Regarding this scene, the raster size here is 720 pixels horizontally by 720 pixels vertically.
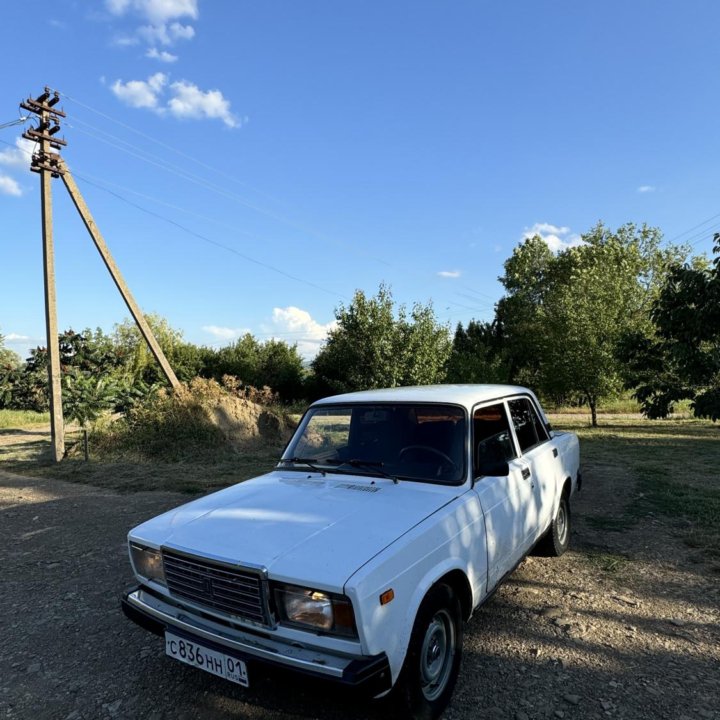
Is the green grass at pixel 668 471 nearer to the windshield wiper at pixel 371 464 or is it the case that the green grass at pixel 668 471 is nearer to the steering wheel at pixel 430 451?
the steering wheel at pixel 430 451

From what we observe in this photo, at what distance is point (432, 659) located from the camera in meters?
2.67

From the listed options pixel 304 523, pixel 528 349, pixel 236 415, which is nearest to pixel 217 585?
pixel 304 523

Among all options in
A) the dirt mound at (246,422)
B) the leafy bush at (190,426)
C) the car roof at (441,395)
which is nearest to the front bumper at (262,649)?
the car roof at (441,395)

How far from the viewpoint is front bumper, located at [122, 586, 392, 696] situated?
2.11 metres

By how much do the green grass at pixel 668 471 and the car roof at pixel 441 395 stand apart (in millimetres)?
2900

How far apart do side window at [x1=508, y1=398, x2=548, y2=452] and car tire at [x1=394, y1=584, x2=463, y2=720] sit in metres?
1.80

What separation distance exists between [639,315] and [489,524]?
2012cm

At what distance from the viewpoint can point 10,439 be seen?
1639 cm

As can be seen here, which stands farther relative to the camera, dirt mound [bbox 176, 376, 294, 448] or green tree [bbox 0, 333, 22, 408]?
green tree [bbox 0, 333, 22, 408]

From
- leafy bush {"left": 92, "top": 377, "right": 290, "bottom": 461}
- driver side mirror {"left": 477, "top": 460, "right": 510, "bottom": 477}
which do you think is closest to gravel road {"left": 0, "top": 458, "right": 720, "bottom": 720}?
driver side mirror {"left": 477, "top": 460, "right": 510, "bottom": 477}

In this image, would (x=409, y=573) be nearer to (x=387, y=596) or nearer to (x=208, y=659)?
(x=387, y=596)

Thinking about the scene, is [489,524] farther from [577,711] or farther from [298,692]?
[298,692]

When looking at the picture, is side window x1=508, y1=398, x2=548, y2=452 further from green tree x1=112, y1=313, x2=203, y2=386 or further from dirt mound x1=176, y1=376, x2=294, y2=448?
green tree x1=112, y1=313, x2=203, y2=386

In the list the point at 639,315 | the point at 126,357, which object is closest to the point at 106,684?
the point at 639,315
